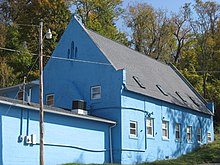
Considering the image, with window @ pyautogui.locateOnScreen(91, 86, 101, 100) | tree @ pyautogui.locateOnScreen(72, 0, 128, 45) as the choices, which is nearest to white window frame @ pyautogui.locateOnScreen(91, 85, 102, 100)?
window @ pyautogui.locateOnScreen(91, 86, 101, 100)

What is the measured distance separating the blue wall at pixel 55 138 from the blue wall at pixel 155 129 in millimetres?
1679

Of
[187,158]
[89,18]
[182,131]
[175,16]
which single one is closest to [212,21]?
[175,16]

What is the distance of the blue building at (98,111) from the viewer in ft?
81.4

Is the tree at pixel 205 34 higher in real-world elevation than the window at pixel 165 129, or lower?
higher

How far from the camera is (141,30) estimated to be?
63.2 metres

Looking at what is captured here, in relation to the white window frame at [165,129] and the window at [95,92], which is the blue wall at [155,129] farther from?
the window at [95,92]

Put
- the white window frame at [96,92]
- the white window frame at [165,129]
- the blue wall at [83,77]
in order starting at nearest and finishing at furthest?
the blue wall at [83,77], the white window frame at [96,92], the white window frame at [165,129]

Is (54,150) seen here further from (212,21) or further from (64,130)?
(212,21)

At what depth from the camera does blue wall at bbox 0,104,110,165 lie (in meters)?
23.5

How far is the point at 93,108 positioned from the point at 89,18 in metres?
27.9

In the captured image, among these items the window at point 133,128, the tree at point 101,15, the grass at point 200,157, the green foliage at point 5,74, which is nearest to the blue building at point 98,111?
the window at point 133,128

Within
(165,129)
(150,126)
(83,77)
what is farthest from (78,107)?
(165,129)

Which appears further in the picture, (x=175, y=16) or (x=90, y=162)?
(x=175, y=16)

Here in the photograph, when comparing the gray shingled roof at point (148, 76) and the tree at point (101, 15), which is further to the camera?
the tree at point (101, 15)
